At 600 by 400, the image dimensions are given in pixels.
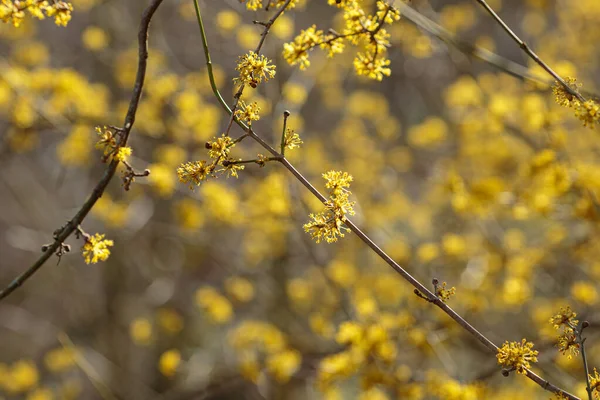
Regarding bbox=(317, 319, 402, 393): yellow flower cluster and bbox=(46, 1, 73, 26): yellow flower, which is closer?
bbox=(46, 1, 73, 26): yellow flower

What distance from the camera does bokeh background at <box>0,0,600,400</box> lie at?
2.86 m

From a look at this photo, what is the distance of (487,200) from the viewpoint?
3.13m

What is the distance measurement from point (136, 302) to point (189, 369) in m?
1.72

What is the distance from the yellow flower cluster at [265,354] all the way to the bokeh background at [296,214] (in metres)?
0.02

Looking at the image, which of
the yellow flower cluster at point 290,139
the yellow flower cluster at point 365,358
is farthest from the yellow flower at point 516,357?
the yellow flower cluster at point 365,358

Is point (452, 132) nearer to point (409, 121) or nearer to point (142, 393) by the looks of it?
point (409, 121)

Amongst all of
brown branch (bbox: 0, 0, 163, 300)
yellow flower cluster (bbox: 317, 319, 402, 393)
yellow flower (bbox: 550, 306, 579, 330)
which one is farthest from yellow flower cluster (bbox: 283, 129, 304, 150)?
yellow flower cluster (bbox: 317, 319, 402, 393)

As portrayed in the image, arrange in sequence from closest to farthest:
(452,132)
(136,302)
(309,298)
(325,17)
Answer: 1. (309,298)
2. (452,132)
3. (136,302)
4. (325,17)

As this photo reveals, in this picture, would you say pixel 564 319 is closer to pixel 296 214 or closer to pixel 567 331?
pixel 567 331

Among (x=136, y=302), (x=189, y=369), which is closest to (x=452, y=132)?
(x=189, y=369)

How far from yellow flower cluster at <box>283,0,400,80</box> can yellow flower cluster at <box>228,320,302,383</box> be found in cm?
161

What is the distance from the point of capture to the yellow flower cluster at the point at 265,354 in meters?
2.65

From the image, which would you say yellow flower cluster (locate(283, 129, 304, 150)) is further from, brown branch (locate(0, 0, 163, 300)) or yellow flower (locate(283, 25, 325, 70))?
brown branch (locate(0, 0, 163, 300))

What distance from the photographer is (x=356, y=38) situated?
5.03ft
